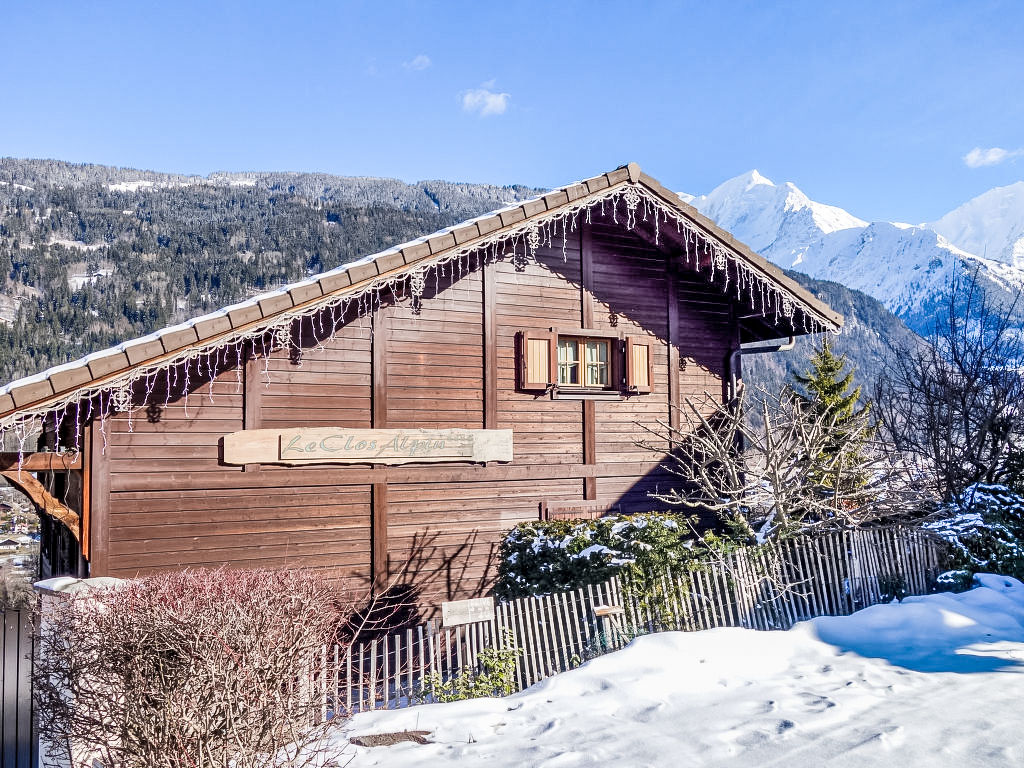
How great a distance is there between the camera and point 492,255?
1180 centimetres

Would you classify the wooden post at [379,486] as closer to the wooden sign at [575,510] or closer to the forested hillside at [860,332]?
the wooden sign at [575,510]

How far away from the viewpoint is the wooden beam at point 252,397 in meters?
9.85

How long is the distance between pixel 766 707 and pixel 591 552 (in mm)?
3142

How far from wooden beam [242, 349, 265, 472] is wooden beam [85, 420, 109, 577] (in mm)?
1625

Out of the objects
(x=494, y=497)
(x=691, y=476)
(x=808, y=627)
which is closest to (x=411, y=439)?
(x=494, y=497)

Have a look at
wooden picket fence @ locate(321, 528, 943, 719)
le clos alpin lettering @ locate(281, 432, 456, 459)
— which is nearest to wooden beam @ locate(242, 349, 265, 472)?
le clos alpin lettering @ locate(281, 432, 456, 459)

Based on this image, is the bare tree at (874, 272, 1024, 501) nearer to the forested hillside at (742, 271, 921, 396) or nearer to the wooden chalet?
the wooden chalet

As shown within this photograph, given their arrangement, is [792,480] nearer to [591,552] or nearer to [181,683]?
[591,552]

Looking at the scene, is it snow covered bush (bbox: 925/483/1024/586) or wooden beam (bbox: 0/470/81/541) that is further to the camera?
snow covered bush (bbox: 925/483/1024/586)

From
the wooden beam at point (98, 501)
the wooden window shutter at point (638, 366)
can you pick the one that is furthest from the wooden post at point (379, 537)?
the wooden window shutter at point (638, 366)

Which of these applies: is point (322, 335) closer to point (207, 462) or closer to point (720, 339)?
point (207, 462)

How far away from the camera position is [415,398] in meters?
11.0

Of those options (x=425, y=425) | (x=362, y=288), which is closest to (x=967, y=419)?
(x=425, y=425)

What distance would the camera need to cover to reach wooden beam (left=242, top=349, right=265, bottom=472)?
985 centimetres
